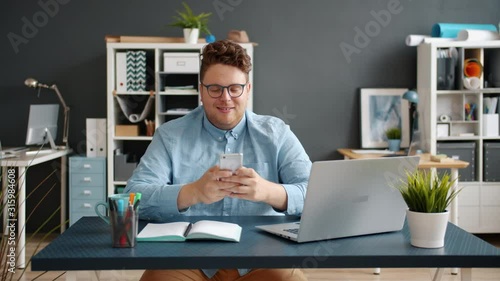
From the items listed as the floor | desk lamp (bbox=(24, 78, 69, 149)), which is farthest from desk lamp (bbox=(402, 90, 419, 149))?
desk lamp (bbox=(24, 78, 69, 149))

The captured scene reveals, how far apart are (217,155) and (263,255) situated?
0.82 meters

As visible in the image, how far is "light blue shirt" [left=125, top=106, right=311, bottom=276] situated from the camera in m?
2.37

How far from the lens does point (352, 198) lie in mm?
1887

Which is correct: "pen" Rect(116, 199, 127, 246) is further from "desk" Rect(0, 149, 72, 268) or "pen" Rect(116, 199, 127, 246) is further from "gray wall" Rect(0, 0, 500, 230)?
"gray wall" Rect(0, 0, 500, 230)

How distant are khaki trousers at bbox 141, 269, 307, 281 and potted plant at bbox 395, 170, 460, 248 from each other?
1.52ft

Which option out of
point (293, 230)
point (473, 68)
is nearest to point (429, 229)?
point (293, 230)

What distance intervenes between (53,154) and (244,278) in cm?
300

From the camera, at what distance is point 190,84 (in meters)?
5.25

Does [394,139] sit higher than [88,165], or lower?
higher

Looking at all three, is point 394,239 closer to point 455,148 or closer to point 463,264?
point 463,264

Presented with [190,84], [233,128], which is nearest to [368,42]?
[190,84]

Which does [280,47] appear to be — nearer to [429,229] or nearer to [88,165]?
[88,165]

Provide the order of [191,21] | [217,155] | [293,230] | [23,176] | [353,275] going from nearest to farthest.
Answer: [293,230]
[217,155]
[353,275]
[23,176]
[191,21]

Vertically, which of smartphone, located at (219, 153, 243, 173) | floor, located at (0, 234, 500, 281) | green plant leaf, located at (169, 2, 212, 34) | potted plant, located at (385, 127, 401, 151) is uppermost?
green plant leaf, located at (169, 2, 212, 34)
